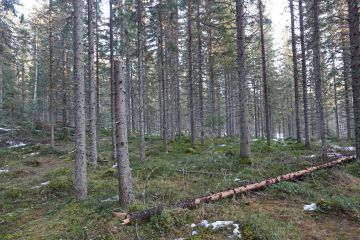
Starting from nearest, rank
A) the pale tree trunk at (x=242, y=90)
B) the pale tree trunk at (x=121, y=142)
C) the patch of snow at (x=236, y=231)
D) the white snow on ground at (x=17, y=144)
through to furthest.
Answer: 1. the patch of snow at (x=236, y=231)
2. the pale tree trunk at (x=121, y=142)
3. the pale tree trunk at (x=242, y=90)
4. the white snow on ground at (x=17, y=144)

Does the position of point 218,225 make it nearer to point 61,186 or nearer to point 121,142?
point 121,142

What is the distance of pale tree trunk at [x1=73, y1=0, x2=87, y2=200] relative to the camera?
9484 millimetres

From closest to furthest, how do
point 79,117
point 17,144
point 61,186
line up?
point 79,117, point 61,186, point 17,144

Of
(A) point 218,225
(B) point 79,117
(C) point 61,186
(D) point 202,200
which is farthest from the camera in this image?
(C) point 61,186

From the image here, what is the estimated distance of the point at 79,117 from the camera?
377 inches

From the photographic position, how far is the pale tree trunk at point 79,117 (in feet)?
31.1

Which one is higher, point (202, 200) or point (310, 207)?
point (202, 200)

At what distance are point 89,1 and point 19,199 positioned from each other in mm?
10022

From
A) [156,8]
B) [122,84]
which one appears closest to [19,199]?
[122,84]

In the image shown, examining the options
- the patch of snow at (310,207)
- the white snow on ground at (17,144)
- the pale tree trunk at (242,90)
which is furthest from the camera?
the white snow on ground at (17,144)

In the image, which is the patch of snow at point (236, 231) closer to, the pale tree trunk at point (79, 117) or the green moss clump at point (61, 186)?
the pale tree trunk at point (79, 117)

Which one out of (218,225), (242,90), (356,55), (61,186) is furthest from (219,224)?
(356,55)

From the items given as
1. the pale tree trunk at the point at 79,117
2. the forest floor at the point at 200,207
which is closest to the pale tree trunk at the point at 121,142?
the forest floor at the point at 200,207

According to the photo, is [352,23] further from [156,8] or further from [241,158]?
[156,8]
